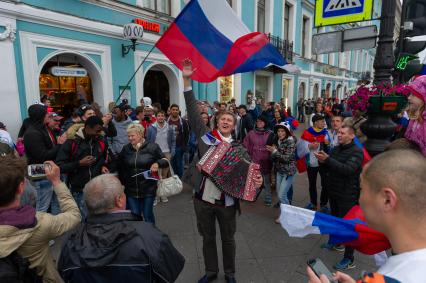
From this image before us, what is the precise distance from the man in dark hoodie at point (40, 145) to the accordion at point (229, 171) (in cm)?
210

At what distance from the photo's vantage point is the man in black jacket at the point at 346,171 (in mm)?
3219

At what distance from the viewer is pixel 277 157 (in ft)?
15.1

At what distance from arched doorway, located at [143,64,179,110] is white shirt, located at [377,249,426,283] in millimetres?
9633

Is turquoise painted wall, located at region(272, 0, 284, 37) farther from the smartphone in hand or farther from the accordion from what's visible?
the smartphone in hand

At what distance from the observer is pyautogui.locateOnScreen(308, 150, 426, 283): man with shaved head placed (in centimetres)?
96

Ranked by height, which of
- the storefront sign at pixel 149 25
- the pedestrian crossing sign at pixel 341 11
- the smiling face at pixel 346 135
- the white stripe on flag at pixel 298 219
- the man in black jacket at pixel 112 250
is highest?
the storefront sign at pixel 149 25

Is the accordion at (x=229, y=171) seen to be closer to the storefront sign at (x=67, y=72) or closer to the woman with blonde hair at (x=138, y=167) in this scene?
the woman with blonde hair at (x=138, y=167)

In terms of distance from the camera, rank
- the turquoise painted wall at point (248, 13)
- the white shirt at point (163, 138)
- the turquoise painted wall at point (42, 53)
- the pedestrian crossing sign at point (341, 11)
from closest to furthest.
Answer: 1. the pedestrian crossing sign at point (341, 11)
2. the white shirt at point (163, 138)
3. the turquoise painted wall at point (42, 53)
4. the turquoise painted wall at point (248, 13)

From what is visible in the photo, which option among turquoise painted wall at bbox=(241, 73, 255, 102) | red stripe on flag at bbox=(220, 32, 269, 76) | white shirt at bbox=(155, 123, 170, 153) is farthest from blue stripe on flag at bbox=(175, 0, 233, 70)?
turquoise painted wall at bbox=(241, 73, 255, 102)

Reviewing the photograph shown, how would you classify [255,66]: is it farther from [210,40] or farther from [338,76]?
[338,76]

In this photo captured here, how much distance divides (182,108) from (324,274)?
9.82 m

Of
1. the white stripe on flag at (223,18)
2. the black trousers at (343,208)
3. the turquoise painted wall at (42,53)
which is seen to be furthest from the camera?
the turquoise painted wall at (42,53)

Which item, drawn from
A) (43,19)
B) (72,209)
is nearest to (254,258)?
(72,209)

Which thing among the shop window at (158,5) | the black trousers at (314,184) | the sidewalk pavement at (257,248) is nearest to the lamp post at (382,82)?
the black trousers at (314,184)
